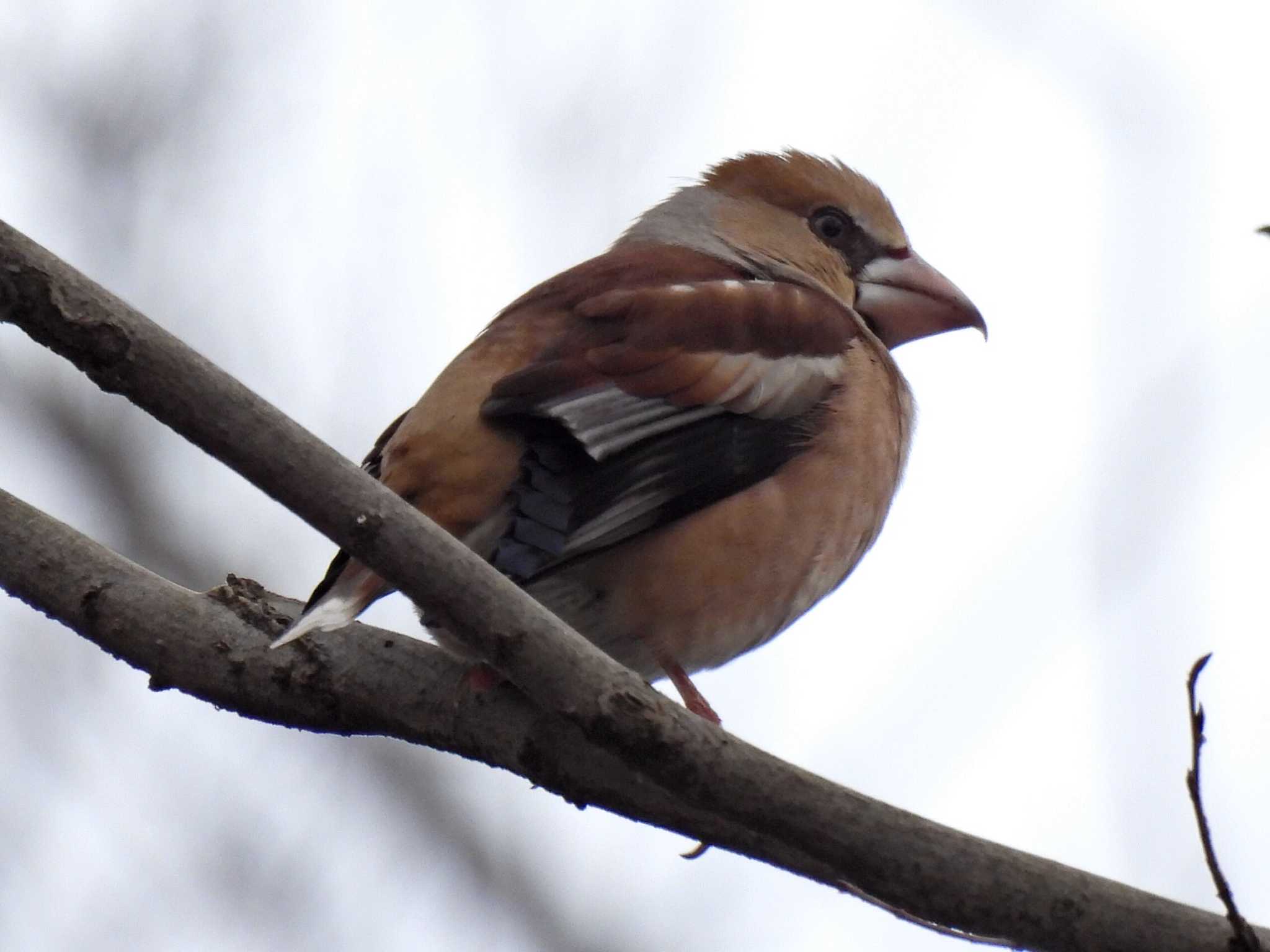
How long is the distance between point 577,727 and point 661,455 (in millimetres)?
1298

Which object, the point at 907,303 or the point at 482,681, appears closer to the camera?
the point at 482,681

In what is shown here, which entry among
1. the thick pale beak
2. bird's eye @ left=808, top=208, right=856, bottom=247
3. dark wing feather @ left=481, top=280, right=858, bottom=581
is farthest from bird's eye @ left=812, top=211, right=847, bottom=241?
dark wing feather @ left=481, top=280, right=858, bottom=581

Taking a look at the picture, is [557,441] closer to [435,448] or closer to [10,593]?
[435,448]

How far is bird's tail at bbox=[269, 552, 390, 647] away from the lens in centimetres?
339

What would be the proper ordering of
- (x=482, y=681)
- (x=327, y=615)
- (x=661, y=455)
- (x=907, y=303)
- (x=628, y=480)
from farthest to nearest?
(x=907, y=303) → (x=661, y=455) → (x=628, y=480) → (x=482, y=681) → (x=327, y=615)

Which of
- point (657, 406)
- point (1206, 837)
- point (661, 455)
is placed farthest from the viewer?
point (657, 406)

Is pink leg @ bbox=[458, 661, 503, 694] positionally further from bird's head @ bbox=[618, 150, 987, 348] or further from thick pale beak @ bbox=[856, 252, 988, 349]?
thick pale beak @ bbox=[856, 252, 988, 349]

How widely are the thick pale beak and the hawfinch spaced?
0.51 metres

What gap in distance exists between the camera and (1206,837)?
2699mm

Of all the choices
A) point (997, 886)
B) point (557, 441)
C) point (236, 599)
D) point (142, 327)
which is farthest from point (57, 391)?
point (997, 886)

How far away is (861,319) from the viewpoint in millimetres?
5438

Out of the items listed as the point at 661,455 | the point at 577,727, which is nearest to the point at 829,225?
the point at 661,455

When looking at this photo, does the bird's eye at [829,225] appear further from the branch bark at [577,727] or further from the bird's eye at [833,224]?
the branch bark at [577,727]

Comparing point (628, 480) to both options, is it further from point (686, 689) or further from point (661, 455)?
point (686, 689)
